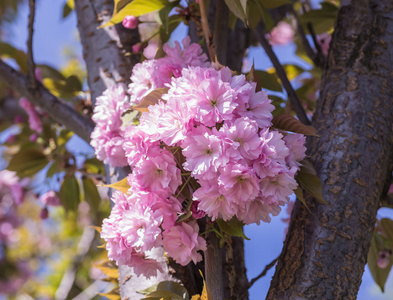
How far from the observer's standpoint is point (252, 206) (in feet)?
2.15

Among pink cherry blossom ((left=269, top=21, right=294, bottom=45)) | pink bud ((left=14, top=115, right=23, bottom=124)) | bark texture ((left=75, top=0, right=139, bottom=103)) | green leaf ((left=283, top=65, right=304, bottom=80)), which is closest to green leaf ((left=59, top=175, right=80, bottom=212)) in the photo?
bark texture ((left=75, top=0, right=139, bottom=103))

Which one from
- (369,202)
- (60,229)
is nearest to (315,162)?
(369,202)

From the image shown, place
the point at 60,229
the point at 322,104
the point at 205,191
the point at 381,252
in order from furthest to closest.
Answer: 1. the point at 60,229
2. the point at 381,252
3. the point at 322,104
4. the point at 205,191

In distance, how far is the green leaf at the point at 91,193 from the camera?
154cm

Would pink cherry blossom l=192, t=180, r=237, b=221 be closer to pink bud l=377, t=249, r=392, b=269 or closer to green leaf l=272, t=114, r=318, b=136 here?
green leaf l=272, t=114, r=318, b=136

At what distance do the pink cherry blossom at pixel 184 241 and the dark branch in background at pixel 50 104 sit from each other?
0.53 metres

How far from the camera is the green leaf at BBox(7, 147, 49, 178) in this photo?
1.43m

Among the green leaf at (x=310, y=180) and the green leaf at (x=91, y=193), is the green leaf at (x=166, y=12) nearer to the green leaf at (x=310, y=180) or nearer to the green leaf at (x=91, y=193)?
the green leaf at (x=310, y=180)

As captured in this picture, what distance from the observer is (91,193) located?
5.09ft

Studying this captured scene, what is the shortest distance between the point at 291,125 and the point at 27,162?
1014 millimetres

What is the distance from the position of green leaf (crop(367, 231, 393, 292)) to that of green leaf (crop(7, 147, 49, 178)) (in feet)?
3.34

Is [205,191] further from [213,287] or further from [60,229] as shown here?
[60,229]

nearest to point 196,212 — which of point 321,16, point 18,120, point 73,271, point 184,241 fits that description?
point 184,241

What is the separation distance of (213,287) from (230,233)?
10 centimetres
